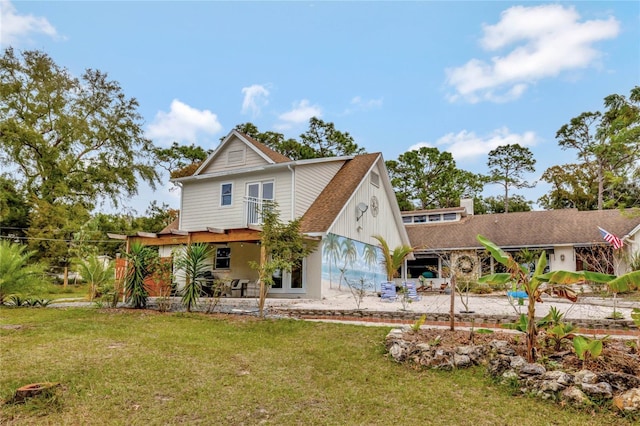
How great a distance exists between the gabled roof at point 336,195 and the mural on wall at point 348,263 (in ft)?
Result: 2.46

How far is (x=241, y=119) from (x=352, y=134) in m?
10.1

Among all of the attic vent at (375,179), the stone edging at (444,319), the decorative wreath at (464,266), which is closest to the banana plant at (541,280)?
the stone edging at (444,319)

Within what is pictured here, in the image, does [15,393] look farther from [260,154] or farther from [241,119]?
[241,119]

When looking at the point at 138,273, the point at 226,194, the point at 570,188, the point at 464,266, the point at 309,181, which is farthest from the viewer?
the point at 570,188

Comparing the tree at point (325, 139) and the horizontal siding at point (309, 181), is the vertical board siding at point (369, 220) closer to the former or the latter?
the horizontal siding at point (309, 181)

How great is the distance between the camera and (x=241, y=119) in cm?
3722

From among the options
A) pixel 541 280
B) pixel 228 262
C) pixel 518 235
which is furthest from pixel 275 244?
pixel 518 235

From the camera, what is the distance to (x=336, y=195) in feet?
60.3

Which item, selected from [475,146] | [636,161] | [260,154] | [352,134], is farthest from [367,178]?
[475,146]

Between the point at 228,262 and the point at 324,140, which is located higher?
the point at 324,140

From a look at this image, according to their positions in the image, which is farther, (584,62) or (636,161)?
(584,62)

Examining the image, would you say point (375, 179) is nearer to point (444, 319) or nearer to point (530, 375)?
point (444, 319)

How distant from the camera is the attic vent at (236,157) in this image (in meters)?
19.4

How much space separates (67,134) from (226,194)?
1907 cm
